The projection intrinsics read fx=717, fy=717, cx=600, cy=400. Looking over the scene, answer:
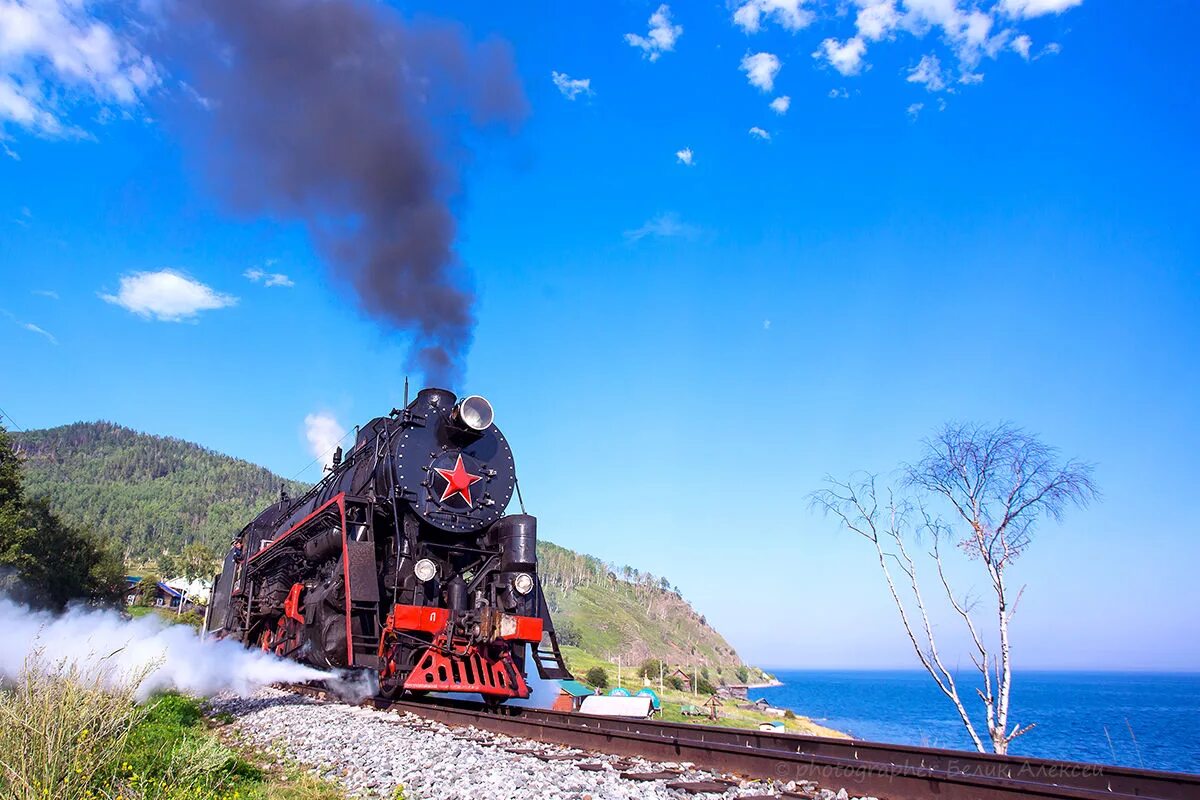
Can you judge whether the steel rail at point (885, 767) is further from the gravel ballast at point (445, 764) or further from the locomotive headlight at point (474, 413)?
the locomotive headlight at point (474, 413)

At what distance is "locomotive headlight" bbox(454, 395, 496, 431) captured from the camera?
491 inches

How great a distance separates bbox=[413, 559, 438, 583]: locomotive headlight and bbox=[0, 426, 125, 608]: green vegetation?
25339mm

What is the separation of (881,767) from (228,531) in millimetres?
151349

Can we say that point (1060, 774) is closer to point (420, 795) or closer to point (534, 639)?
point (420, 795)

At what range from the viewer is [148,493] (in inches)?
6535

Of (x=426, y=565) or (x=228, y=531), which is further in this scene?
(x=228, y=531)

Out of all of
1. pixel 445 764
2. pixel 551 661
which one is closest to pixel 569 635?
pixel 551 661

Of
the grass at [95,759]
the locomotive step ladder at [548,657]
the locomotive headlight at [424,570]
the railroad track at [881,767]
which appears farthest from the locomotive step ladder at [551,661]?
the grass at [95,759]

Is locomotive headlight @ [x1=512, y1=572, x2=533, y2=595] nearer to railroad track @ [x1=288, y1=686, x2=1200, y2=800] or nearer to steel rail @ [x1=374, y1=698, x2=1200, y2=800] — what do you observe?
railroad track @ [x1=288, y1=686, x2=1200, y2=800]

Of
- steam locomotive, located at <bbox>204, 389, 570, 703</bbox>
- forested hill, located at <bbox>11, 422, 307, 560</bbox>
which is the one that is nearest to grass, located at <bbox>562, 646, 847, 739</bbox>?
steam locomotive, located at <bbox>204, 389, 570, 703</bbox>

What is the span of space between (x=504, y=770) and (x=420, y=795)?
83 centimetres

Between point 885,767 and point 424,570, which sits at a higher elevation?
point 424,570

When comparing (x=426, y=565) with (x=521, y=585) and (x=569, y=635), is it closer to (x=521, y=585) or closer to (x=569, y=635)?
(x=521, y=585)

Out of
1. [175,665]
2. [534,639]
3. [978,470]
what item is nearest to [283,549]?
[175,665]
